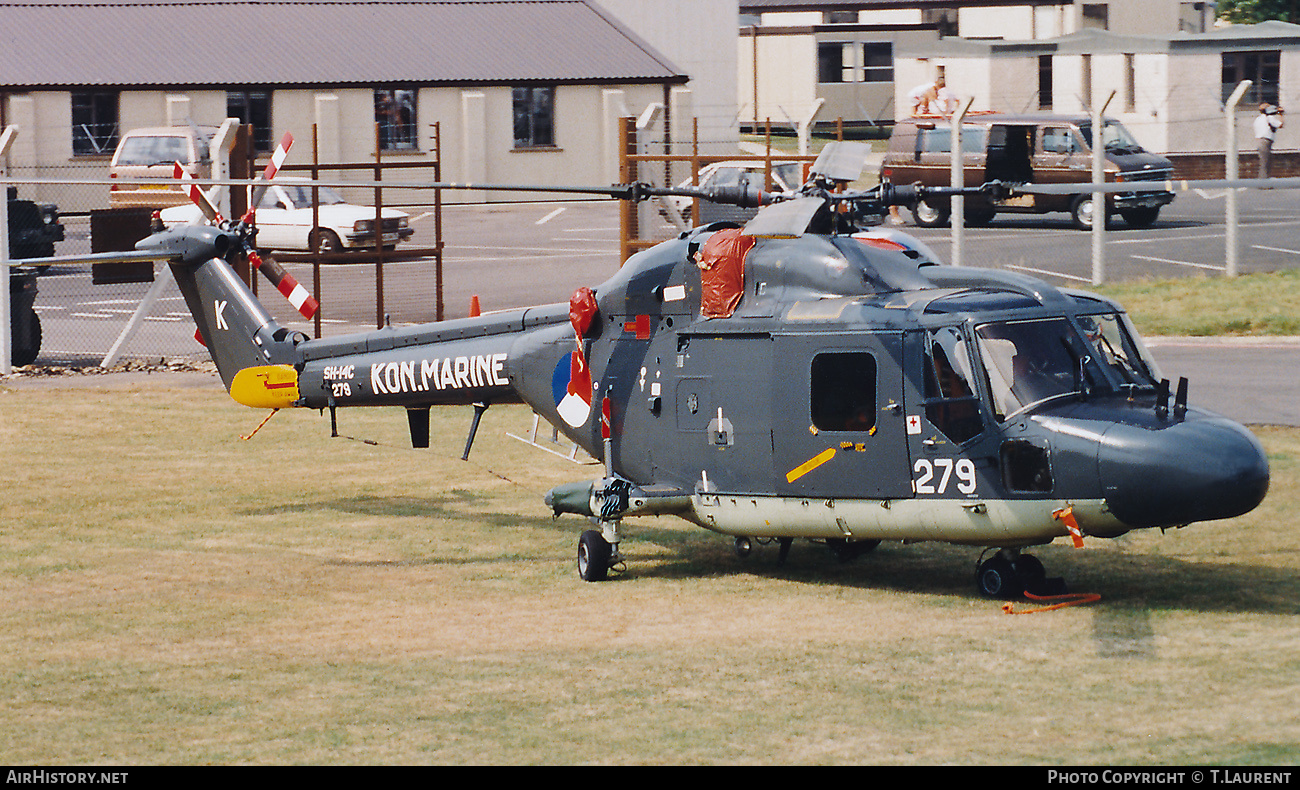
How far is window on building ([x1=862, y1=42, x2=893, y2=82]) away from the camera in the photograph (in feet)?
230

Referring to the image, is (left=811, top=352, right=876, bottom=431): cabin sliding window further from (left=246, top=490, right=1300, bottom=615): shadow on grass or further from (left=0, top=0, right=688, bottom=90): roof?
(left=0, top=0, right=688, bottom=90): roof

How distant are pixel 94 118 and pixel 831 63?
3147 cm

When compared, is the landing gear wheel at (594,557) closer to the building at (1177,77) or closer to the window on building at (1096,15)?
the building at (1177,77)

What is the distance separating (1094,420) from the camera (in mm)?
11609

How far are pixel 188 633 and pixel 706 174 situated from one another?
24.5 meters

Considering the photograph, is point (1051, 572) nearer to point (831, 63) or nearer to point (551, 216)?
point (551, 216)

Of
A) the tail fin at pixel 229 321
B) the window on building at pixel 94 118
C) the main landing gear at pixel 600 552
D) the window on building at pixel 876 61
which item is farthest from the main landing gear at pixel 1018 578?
the window on building at pixel 876 61

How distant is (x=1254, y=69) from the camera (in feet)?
159

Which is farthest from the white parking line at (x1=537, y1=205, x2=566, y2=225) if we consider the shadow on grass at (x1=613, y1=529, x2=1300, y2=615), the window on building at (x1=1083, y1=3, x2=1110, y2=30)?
the shadow on grass at (x1=613, y1=529, x2=1300, y2=615)

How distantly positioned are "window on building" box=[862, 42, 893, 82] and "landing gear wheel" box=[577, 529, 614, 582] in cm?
5902

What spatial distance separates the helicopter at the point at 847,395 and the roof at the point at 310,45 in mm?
38579

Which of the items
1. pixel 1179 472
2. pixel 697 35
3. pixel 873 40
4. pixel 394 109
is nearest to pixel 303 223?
pixel 394 109

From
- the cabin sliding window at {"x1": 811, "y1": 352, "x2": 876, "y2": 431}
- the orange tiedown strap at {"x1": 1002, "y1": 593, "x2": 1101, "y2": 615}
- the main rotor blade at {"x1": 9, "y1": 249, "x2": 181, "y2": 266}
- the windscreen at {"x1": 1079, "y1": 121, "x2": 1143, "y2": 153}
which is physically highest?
the windscreen at {"x1": 1079, "y1": 121, "x2": 1143, "y2": 153}
